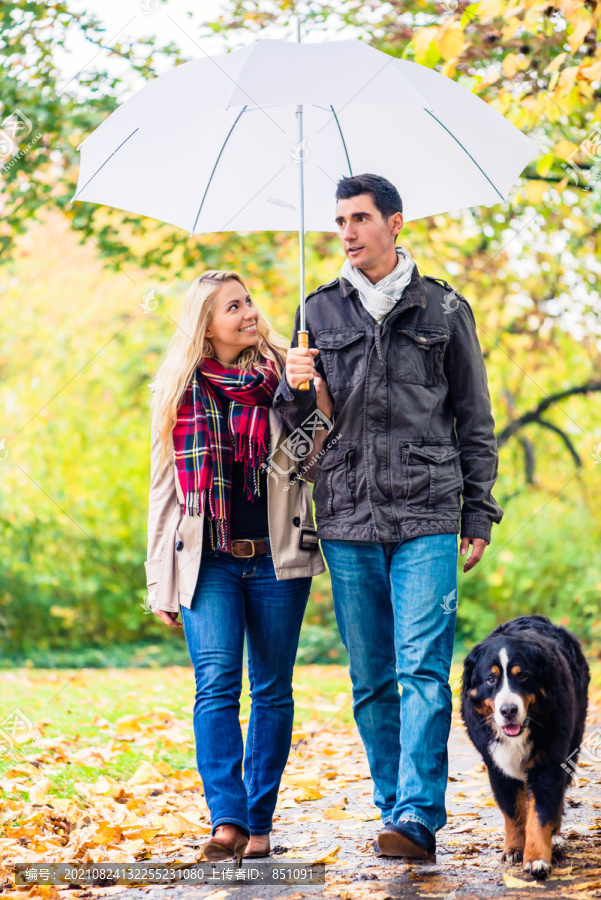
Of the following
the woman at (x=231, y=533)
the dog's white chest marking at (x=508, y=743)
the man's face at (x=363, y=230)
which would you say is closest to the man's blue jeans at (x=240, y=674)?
the woman at (x=231, y=533)

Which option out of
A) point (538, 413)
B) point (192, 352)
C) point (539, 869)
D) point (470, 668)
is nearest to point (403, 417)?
point (192, 352)

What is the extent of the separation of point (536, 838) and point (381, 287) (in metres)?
1.92

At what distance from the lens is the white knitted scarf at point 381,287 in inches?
132

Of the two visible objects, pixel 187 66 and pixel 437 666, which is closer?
pixel 437 666

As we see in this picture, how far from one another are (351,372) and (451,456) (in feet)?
1.52

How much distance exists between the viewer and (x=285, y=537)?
3.34 metres

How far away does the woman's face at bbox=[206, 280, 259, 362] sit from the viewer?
11.4 feet

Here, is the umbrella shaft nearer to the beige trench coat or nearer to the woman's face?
the woman's face

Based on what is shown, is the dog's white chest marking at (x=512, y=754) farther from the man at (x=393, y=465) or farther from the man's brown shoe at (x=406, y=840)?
the man's brown shoe at (x=406, y=840)

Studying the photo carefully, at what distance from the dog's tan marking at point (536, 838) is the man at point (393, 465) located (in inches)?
11.3

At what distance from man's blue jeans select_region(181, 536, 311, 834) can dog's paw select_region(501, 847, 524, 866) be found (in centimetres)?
82

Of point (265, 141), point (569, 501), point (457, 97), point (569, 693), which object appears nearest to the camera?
point (569, 693)

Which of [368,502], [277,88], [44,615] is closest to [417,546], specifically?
[368,502]

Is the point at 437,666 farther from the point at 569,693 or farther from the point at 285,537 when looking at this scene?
the point at 285,537
